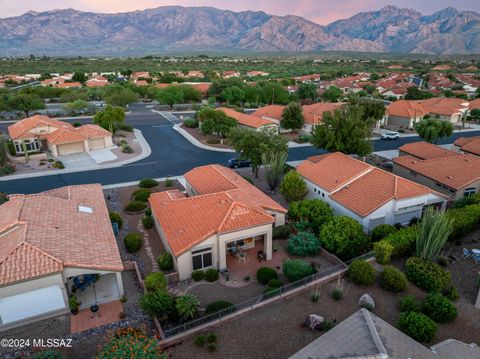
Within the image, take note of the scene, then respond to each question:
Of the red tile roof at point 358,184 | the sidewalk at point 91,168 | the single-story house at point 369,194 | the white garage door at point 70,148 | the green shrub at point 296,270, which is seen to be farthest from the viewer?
the white garage door at point 70,148

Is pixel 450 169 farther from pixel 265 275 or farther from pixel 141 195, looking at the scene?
pixel 141 195

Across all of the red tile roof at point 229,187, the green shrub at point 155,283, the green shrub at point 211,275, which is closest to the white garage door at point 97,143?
the red tile roof at point 229,187

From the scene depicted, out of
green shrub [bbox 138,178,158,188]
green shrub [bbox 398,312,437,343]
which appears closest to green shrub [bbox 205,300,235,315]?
green shrub [bbox 398,312,437,343]

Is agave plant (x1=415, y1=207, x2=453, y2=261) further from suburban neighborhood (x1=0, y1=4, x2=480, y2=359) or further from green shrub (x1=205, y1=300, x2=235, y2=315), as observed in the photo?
green shrub (x1=205, y1=300, x2=235, y2=315)

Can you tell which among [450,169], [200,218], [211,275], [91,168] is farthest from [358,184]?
[91,168]

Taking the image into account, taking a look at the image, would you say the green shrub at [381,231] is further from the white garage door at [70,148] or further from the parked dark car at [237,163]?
the white garage door at [70,148]

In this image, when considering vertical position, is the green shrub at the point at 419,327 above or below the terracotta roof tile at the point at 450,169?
below

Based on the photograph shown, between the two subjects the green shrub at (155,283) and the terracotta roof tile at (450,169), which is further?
the terracotta roof tile at (450,169)
